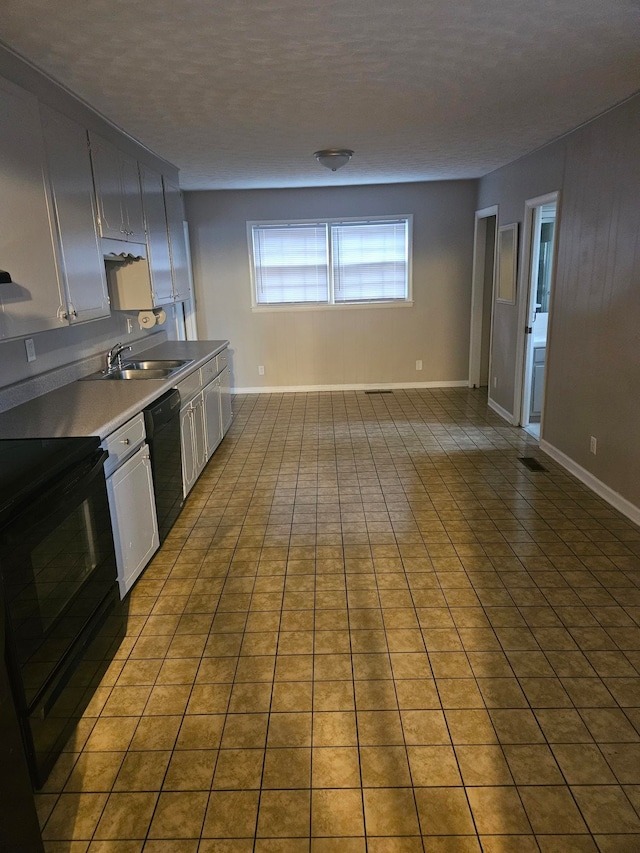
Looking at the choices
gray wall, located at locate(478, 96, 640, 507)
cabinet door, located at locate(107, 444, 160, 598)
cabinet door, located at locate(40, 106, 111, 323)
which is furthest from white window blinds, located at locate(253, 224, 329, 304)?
cabinet door, located at locate(107, 444, 160, 598)

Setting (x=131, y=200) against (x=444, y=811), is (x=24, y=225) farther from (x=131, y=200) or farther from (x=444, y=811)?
(x=444, y=811)

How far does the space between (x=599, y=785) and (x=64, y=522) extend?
76.6 inches

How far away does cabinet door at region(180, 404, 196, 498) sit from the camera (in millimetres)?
3947

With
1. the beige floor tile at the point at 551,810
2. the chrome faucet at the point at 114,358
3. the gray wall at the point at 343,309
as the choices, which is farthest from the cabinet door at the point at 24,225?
the gray wall at the point at 343,309

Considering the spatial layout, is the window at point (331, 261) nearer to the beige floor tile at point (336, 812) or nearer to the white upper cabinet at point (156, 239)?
the white upper cabinet at point (156, 239)

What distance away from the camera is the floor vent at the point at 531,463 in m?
4.54

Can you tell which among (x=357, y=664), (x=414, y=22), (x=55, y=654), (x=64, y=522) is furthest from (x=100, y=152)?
(x=357, y=664)

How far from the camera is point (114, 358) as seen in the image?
13.5 ft

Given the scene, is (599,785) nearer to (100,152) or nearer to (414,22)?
(414,22)

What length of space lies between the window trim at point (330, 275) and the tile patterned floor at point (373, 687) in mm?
3793

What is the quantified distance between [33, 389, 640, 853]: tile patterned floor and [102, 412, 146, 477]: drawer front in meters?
0.73

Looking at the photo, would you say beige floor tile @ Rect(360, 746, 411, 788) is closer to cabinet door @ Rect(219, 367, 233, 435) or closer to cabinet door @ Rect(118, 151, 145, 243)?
cabinet door @ Rect(118, 151, 145, 243)

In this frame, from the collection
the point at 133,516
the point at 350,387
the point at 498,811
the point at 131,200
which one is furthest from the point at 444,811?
the point at 350,387

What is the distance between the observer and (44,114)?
2.73 m
